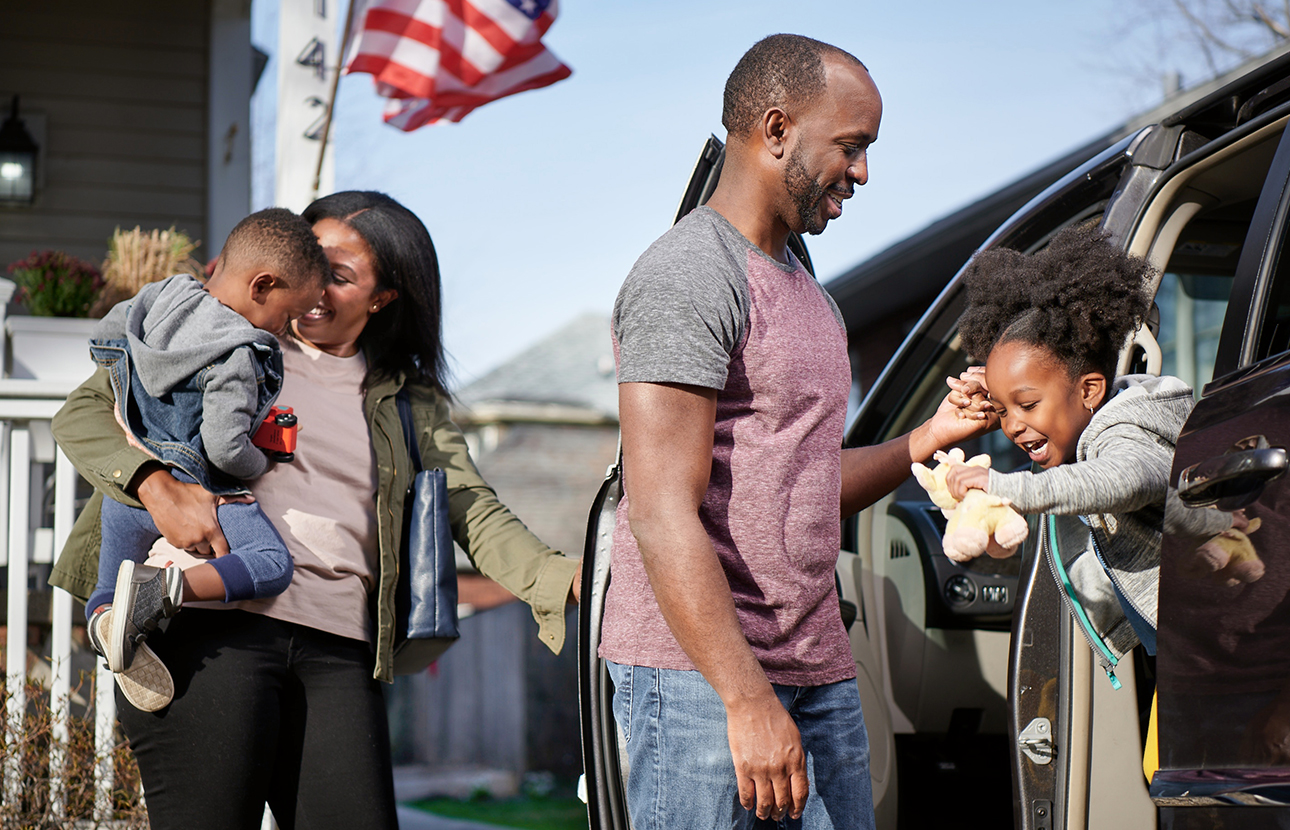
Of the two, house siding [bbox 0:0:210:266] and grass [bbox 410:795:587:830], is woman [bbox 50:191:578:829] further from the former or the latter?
grass [bbox 410:795:587:830]

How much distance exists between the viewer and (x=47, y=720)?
150 inches

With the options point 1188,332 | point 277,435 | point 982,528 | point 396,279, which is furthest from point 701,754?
point 1188,332

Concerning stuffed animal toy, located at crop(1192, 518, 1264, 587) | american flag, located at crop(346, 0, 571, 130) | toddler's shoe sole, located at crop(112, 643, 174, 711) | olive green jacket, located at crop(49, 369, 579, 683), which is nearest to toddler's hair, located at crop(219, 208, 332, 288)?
olive green jacket, located at crop(49, 369, 579, 683)

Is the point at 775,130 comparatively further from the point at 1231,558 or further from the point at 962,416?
the point at 1231,558

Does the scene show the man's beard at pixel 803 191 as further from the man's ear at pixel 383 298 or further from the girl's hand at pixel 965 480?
the man's ear at pixel 383 298

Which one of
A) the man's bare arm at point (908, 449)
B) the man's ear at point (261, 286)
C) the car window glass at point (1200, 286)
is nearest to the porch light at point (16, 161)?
the man's ear at point (261, 286)

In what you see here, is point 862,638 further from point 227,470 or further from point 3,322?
point 3,322

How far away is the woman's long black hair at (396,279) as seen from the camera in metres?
2.96

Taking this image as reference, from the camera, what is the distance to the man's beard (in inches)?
78.6

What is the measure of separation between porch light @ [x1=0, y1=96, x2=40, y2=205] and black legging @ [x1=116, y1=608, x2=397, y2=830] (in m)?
6.28

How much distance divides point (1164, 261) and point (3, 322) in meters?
4.54

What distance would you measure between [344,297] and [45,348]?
294 centimetres

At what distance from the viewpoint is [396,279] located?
9.77 feet

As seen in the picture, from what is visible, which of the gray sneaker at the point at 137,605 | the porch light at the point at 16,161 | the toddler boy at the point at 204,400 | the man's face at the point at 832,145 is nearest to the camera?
the man's face at the point at 832,145
